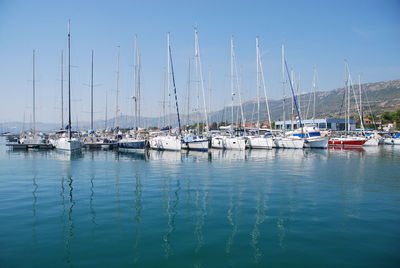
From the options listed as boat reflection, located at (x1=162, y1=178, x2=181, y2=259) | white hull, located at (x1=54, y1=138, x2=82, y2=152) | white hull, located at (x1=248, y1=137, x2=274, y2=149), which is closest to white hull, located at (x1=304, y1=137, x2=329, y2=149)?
white hull, located at (x1=248, y1=137, x2=274, y2=149)

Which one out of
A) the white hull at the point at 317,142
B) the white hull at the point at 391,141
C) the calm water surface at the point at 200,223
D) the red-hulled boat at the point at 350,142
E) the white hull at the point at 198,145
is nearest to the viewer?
the calm water surface at the point at 200,223

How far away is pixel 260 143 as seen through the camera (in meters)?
54.3

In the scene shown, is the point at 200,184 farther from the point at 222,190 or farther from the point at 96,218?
the point at 96,218

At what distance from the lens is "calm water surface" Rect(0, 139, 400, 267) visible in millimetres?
8328

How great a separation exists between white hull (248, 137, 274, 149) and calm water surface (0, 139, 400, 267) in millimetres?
33061

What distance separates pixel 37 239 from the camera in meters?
9.56

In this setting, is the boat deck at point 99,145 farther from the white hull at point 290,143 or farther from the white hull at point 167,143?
the white hull at point 290,143

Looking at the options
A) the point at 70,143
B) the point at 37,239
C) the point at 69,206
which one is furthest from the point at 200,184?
the point at 70,143

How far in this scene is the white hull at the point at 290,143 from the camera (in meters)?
53.5

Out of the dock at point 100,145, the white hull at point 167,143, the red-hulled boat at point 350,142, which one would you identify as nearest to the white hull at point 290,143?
the red-hulled boat at point 350,142

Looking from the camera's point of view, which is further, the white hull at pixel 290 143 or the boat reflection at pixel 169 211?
the white hull at pixel 290 143

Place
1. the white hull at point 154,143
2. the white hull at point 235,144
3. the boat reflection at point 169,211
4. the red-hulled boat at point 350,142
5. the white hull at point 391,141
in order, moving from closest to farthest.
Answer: the boat reflection at point 169,211 < the white hull at point 154,143 < the white hull at point 235,144 < the red-hulled boat at point 350,142 < the white hull at point 391,141

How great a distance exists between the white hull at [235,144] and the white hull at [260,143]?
4.02 metres

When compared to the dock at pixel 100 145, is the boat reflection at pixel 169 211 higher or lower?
lower
